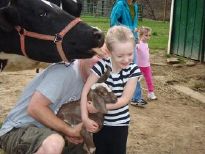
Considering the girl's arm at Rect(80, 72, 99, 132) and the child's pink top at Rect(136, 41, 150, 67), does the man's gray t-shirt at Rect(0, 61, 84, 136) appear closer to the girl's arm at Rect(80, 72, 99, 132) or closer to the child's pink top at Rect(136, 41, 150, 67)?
the girl's arm at Rect(80, 72, 99, 132)

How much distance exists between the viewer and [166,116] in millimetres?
5863

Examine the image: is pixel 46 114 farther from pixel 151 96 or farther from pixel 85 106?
pixel 151 96

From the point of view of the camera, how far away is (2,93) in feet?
21.5

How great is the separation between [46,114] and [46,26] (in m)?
0.58

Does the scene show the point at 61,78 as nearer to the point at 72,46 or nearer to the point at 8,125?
the point at 72,46

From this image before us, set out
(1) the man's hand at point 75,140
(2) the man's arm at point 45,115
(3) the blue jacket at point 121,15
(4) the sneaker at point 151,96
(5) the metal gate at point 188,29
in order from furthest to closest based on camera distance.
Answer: (5) the metal gate at point 188,29 < (4) the sneaker at point 151,96 < (3) the blue jacket at point 121,15 < (1) the man's hand at point 75,140 < (2) the man's arm at point 45,115

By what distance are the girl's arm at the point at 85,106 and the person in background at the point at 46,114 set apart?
0.08 metres

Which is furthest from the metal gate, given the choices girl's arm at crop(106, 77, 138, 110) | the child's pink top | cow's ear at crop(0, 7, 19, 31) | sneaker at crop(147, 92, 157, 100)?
cow's ear at crop(0, 7, 19, 31)

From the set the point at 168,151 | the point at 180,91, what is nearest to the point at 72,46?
the point at 168,151

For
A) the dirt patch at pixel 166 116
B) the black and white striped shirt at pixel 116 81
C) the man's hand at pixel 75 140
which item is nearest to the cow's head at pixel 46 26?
the black and white striped shirt at pixel 116 81

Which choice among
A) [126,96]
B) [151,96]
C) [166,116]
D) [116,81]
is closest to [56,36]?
[116,81]

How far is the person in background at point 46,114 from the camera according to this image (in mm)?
2838

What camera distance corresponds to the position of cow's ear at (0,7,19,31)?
A: 3.00m

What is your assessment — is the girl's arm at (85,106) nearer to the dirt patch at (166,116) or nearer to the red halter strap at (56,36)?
the red halter strap at (56,36)
